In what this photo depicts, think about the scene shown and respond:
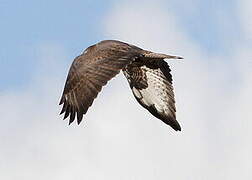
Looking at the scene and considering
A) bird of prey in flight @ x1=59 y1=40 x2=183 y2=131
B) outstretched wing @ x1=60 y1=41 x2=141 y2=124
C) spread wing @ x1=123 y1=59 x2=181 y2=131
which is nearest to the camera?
outstretched wing @ x1=60 y1=41 x2=141 y2=124

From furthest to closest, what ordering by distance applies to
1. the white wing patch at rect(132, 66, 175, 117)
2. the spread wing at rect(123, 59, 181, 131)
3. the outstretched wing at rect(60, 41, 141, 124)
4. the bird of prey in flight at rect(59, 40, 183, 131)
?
1. the white wing patch at rect(132, 66, 175, 117)
2. the spread wing at rect(123, 59, 181, 131)
3. the bird of prey in flight at rect(59, 40, 183, 131)
4. the outstretched wing at rect(60, 41, 141, 124)

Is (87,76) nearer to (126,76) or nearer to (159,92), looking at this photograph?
(126,76)

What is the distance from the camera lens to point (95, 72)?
1110 inches

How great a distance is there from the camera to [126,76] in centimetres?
3219

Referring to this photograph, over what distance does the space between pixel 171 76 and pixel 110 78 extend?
14.4 feet

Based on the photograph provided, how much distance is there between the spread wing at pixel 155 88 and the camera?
1252 inches

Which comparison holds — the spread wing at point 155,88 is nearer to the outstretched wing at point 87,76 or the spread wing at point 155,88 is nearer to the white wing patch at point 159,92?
the white wing patch at point 159,92

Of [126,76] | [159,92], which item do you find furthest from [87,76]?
[159,92]

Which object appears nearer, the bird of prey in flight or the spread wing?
the bird of prey in flight

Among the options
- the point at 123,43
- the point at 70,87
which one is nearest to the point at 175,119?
the point at 123,43

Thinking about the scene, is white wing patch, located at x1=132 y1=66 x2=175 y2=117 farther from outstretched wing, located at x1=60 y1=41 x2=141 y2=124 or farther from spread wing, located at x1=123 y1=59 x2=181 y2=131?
outstretched wing, located at x1=60 y1=41 x2=141 y2=124

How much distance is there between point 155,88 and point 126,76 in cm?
77

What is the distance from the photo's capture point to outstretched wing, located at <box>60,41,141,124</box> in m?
27.7

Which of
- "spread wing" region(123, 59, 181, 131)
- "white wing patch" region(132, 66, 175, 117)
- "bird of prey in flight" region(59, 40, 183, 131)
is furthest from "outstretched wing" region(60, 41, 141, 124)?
"white wing patch" region(132, 66, 175, 117)
